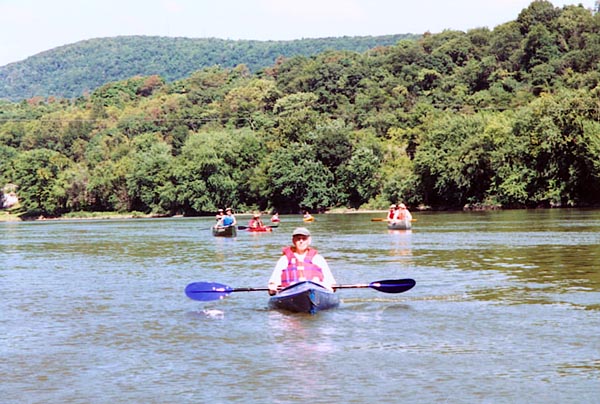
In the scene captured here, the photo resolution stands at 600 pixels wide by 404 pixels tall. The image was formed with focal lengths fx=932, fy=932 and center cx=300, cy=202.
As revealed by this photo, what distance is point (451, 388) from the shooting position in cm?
1114

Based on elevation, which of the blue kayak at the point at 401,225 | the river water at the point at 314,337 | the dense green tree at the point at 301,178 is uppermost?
the dense green tree at the point at 301,178

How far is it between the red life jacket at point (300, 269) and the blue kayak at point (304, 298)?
0.33 m

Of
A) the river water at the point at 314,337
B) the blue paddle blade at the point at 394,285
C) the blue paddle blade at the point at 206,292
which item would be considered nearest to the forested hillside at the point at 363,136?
the river water at the point at 314,337

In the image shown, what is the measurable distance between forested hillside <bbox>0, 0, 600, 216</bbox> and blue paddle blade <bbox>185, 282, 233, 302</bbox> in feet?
193

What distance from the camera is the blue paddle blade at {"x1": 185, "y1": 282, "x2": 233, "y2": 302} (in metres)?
18.5

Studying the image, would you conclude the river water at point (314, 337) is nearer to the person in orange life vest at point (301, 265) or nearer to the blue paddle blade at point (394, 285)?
the blue paddle blade at point (394, 285)

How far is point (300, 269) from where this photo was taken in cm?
1739

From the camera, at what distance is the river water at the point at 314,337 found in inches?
444

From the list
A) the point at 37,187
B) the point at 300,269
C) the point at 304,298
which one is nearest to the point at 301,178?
the point at 37,187

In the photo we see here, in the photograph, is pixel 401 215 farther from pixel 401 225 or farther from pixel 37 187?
pixel 37 187

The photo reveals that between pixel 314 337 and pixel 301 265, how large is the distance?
2.80 metres

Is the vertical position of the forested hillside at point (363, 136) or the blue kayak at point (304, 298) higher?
the forested hillside at point (363, 136)

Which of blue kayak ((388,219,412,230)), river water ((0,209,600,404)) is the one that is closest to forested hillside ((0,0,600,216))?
blue kayak ((388,219,412,230))

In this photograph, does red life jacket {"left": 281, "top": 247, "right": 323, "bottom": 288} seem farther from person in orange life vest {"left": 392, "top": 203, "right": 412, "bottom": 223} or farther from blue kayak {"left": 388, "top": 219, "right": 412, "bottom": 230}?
person in orange life vest {"left": 392, "top": 203, "right": 412, "bottom": 223}
